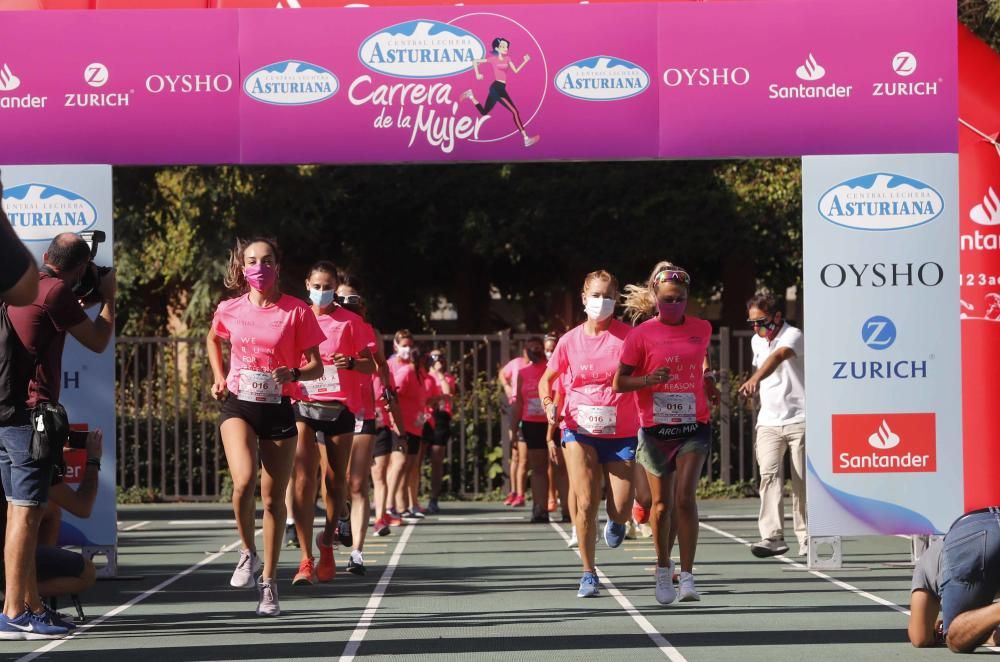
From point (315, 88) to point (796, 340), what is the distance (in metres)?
4.44

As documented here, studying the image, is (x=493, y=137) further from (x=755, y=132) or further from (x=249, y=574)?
(x=249, y=574)

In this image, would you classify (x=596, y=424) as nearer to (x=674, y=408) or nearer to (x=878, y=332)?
(x=674, y=408)

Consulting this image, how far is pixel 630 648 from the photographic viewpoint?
8.52 meters

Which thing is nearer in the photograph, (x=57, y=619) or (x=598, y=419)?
(x=57, y=619)

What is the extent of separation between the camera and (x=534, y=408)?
60.7 ft

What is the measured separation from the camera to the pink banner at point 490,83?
11750 millimetres

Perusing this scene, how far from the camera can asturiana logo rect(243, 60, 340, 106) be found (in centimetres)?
1179

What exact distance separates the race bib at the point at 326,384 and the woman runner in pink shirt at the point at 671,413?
2.15 metres

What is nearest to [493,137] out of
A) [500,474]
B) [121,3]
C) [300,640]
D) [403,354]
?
[121,3]

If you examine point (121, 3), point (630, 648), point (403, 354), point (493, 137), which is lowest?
point (630, 648)

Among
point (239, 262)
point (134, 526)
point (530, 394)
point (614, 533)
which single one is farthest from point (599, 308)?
point (134, 526)

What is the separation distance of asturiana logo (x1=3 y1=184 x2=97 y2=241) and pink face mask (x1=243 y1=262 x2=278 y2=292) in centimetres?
221

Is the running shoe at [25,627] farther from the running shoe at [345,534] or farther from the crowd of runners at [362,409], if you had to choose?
the running shoe at [345,534]

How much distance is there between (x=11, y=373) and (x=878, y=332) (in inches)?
235
